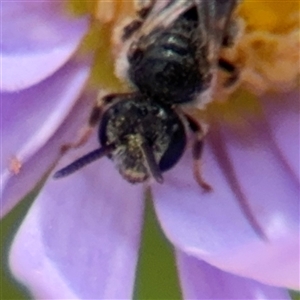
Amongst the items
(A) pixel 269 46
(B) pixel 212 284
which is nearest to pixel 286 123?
(A) pixel 269 46

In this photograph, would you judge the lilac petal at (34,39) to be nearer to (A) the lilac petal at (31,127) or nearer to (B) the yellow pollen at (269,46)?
(A) the lilac petal at (31,127)

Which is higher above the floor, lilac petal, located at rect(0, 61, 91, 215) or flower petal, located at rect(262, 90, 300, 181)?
lilac petal, located at rect(0, 61, 91, 215)

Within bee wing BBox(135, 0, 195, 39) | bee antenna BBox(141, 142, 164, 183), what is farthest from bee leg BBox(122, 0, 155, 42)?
bee antenna BBox(141, 142, 164, 183)

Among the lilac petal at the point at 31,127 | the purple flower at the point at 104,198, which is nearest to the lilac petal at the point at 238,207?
the purple flower at the point at 104,198

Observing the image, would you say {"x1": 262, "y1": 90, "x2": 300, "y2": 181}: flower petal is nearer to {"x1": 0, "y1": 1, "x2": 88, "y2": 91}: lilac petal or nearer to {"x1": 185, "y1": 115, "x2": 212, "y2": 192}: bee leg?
{"x1": 185, "y1": 115, "x2": 212, "y2": 192}: bee leg

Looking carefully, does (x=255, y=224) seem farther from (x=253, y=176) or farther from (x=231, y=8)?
(x=231, y=8)
